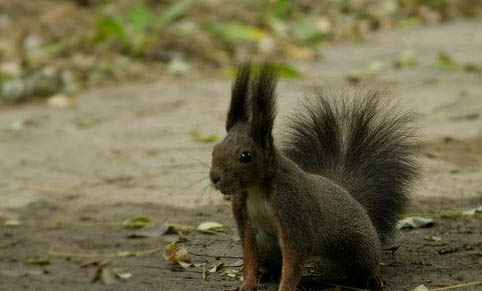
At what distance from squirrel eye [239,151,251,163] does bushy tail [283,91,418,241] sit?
0.77m

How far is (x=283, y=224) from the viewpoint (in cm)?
312

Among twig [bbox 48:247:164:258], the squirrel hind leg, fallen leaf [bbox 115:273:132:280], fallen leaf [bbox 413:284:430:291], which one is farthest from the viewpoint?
twig [bbox 48:247:164:258]

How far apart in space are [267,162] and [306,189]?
0.20 metres

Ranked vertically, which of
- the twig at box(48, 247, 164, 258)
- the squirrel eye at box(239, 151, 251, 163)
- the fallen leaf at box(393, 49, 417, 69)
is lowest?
the twig at box(48, 247, 164, 258)

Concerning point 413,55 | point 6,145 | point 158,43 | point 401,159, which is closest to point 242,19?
point 158,43

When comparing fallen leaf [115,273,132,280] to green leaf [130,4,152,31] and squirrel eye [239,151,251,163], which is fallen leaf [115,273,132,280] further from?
green leaf [130,4,152,31]

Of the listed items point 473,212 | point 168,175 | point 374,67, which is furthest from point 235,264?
point 374,67

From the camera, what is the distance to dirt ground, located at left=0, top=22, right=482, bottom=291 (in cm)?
374

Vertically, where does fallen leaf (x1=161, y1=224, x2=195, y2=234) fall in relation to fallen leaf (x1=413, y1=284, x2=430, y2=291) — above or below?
below

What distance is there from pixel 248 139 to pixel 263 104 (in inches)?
4.8

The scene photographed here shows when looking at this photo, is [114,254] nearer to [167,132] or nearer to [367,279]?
[367,279]

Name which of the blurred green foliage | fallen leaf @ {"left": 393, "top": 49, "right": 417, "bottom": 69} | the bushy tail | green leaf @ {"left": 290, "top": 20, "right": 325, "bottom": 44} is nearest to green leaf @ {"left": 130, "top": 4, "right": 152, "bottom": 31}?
the blurred green foliage

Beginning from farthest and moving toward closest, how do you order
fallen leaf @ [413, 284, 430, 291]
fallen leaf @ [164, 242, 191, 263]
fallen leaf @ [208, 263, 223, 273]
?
fallen leaf @ [164, 242, 191, 263] → fallen leaf @ [208, 263, 223, 273] → fallen leaf @ [413, 284, 430, 291]

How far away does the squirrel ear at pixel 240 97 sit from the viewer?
3072 millimetres
